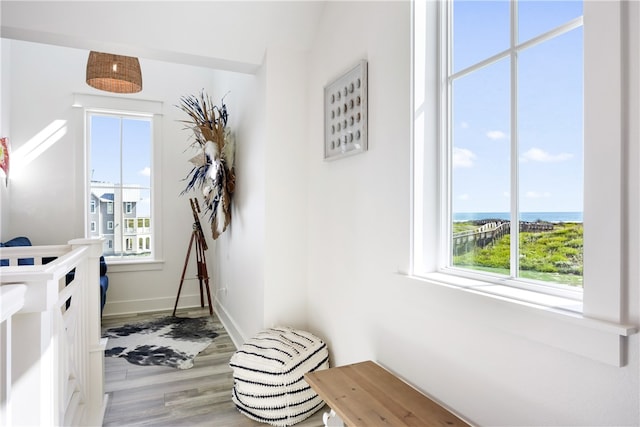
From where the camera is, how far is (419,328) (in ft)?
4.77

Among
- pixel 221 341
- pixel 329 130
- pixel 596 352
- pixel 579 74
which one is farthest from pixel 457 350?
pixel 221 341

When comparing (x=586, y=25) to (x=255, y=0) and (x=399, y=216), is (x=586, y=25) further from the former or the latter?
(x=255, y=0)

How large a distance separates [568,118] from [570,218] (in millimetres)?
286

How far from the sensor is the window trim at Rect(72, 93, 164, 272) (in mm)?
3895

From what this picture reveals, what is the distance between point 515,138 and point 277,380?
160 centimetres

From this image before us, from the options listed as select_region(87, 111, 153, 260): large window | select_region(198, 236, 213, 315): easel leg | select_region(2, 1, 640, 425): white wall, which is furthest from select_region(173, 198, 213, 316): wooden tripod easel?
select_region(87, 111, 153, 260): large window

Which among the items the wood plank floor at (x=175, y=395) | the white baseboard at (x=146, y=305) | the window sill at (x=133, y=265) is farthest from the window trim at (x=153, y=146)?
the wood plank floor at (x=175, y=395)

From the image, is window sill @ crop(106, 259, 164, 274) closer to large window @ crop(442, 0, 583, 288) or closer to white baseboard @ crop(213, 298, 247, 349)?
white baseboard @ crop(213, 298, 247, 349)

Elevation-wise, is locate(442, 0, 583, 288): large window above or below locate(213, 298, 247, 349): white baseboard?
above

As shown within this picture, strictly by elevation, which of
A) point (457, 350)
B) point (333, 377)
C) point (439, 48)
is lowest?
point (333, 377)

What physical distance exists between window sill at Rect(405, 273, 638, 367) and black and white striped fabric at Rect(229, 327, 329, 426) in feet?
3.48

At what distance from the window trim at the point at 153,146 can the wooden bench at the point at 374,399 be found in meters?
3.27

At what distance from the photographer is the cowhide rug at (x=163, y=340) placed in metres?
2.86

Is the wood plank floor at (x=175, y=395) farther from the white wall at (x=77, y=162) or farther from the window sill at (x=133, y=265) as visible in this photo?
the window sill at (x=133, y=265)
